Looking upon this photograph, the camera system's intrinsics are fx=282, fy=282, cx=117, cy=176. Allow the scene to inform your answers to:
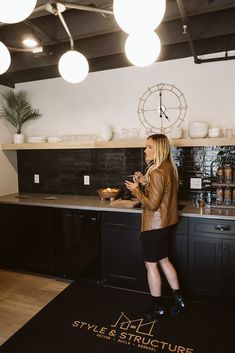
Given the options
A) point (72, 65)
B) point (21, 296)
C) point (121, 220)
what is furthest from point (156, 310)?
point (72, 65)

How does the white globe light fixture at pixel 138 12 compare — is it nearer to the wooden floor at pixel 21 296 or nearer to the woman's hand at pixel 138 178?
the woman's hand at pixel 138 178

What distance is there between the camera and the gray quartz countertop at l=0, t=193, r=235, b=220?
107 inches

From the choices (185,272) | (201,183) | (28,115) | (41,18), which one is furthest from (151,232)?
(28,115)

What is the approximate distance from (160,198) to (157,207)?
85 mm

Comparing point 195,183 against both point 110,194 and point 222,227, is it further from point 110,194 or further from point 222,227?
point 110,194

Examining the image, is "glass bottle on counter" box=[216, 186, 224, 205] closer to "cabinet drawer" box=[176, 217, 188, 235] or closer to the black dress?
"cabinet drawer" box=[176, 217, 188, 235]

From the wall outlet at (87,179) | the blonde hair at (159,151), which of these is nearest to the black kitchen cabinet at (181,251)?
the blonde hair at (159,151)

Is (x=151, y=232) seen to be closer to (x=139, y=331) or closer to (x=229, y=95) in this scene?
(x=139, y=331)

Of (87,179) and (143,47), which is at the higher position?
(143,47)

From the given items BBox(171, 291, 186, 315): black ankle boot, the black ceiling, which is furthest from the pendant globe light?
BBox(171, 291, 186, 315): black ankle boot

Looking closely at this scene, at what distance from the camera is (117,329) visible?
2.40m

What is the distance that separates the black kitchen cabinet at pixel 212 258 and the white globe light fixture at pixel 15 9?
2279 millimetres

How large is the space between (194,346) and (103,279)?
1.24 metres

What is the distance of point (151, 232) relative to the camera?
2.50m
